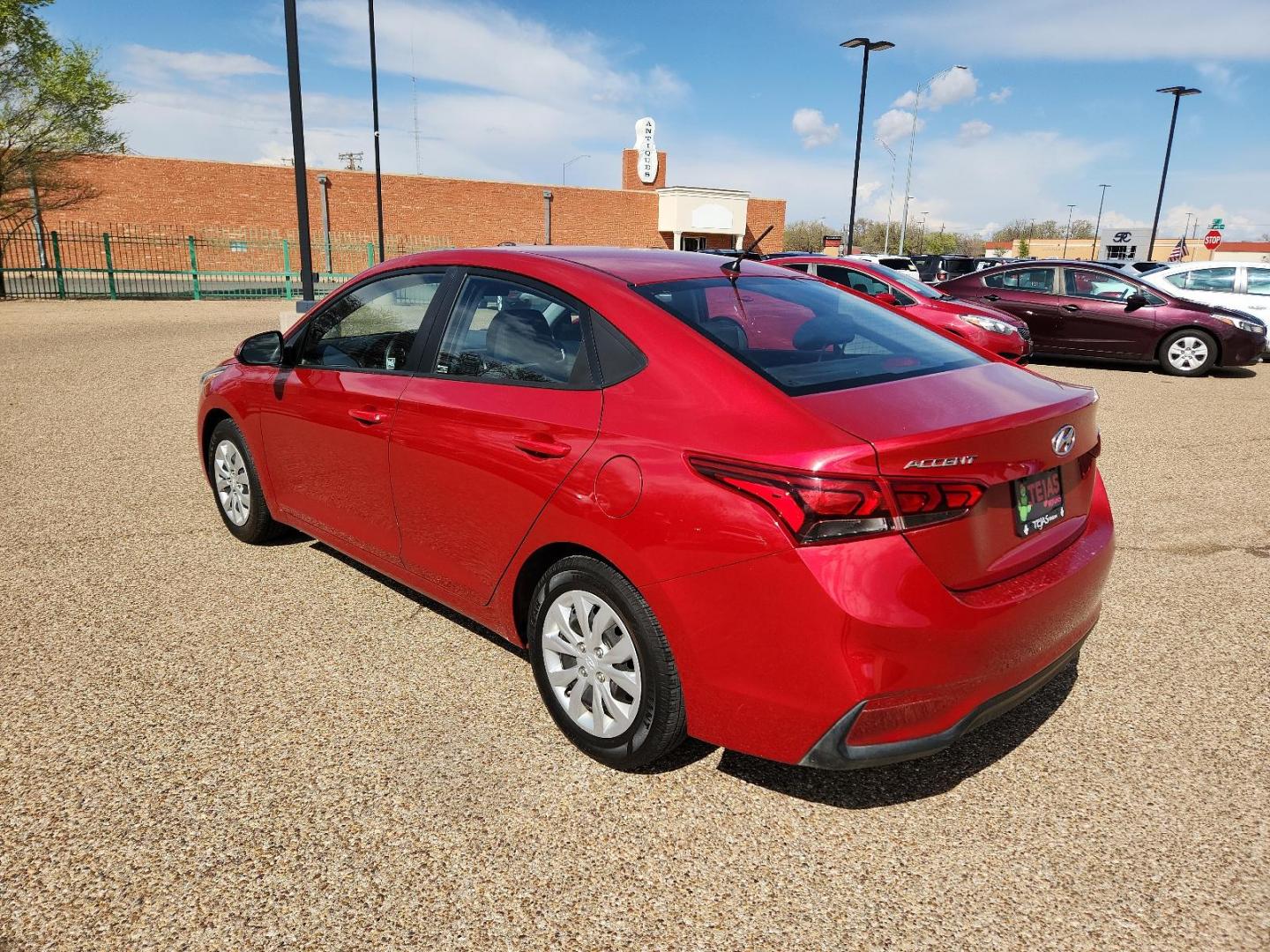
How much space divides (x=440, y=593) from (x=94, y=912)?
1509 mm

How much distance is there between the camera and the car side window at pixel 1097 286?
43.1 ft

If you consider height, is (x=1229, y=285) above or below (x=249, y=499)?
above

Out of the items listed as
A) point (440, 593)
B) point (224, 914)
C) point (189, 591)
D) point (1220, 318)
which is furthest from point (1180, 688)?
point (1220, 318)

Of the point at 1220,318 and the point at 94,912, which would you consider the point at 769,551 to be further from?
the point at 1220,318

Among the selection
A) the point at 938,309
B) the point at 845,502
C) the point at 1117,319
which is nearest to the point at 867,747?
the point at 845,502

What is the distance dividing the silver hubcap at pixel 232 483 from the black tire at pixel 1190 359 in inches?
501

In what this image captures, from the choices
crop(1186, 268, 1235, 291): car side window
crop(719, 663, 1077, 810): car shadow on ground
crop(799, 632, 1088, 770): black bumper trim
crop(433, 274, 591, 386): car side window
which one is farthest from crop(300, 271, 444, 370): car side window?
crop(1186, 268, 1235, 291): car side window

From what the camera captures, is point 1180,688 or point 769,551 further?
point 1180,688

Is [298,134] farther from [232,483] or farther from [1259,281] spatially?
[1259,281]

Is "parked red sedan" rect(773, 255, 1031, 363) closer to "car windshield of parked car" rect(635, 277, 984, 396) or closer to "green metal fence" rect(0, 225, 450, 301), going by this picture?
"car windshield of parked car" rect(635, 277, 984, 396)

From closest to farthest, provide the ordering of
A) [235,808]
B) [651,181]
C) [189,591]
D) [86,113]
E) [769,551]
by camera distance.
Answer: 1. [769,551]
2. [235,808]
3. [189,591]
4. [86,113]
5. [651,181]

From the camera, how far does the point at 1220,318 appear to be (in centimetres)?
1265

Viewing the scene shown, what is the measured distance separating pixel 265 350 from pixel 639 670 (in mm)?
2709

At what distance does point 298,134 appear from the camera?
1270 centimetres
